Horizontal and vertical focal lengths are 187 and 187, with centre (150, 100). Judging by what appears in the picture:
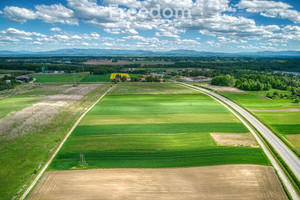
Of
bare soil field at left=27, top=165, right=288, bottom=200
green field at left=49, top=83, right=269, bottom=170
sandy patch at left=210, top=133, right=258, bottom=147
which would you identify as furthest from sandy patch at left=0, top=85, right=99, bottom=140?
sandy patch at left=210, top=133, right=258, bottom=147

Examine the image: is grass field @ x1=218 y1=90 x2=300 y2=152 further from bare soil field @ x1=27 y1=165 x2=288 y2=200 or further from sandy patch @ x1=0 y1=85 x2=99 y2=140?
sandy patch @ x1=0 y1=85 x2=99 y2=140

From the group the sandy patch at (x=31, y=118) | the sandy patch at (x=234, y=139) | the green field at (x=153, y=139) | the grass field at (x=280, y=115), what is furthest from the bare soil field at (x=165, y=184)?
the sandy patch at (x=31, y=118)

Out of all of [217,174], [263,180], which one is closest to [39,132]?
[217,174]

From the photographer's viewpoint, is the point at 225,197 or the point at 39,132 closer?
the point at 225,197

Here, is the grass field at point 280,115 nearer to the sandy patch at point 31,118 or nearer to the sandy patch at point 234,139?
the sandy patch at point 234,139

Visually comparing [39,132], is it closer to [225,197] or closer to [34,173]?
[34,173]

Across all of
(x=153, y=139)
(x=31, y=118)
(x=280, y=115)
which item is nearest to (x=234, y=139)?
(x=153, y=139)
